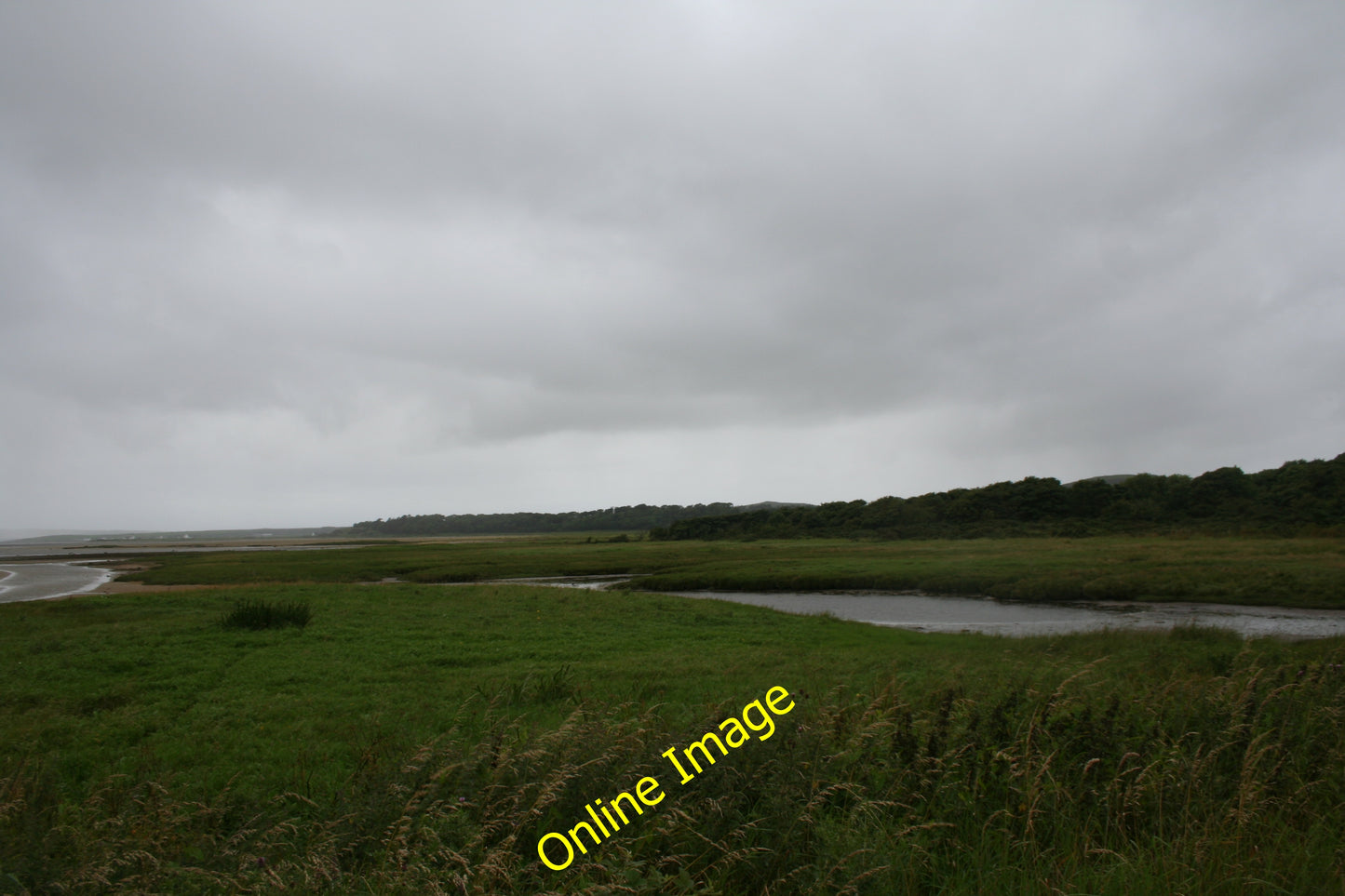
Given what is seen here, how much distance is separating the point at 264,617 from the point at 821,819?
22095mm

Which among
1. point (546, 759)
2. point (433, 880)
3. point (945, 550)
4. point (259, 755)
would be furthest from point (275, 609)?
point (945, 550)

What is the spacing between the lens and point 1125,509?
94812 mm

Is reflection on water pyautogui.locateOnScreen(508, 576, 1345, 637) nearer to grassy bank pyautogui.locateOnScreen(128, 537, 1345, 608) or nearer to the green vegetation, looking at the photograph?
grassy bank pyautogui.locateOnScreen(128, 537, 1345, 608)

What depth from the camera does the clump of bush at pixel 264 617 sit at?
69.8 ft

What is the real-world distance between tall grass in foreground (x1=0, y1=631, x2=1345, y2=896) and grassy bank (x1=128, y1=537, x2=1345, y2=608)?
3760 centimetres

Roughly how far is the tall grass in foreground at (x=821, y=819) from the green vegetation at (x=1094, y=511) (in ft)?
258

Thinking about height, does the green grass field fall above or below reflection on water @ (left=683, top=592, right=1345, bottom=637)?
above

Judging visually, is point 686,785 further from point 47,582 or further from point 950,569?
point 47,582

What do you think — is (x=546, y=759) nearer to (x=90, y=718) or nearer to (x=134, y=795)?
(x=134, y=795)

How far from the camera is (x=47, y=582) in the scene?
58.9 m

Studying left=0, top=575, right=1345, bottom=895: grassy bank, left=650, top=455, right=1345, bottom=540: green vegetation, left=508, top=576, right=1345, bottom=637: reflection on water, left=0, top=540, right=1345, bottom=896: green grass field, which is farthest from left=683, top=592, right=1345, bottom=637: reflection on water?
left=650, top=455, right=1345, bottom=540: green vegetation

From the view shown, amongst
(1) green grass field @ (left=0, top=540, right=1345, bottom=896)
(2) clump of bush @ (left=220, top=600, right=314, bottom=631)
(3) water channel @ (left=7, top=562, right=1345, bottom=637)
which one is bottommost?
(3) water channel @ (left=7, top=562, right=1345, bottom=637)

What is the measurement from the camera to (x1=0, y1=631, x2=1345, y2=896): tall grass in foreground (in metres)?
4.43

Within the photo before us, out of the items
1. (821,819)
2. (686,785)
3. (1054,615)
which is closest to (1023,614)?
(1054,615)
